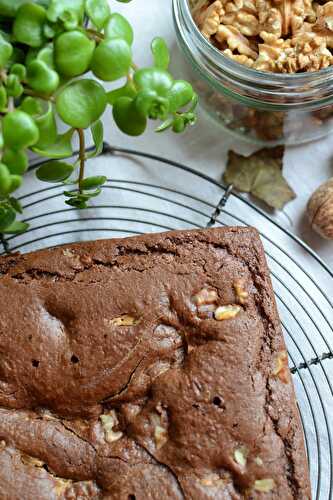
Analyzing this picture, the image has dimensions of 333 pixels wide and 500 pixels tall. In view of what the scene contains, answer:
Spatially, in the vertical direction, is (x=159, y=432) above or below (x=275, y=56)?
below

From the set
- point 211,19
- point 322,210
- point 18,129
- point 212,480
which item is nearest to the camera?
point 18,129

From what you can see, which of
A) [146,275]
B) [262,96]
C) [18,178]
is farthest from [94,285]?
[262,96]

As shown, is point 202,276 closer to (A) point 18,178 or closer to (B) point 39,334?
(B) point 39,334

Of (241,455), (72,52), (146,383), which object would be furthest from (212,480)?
(72,52)

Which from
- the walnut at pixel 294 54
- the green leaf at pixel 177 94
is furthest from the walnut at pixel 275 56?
the green leaf at pixel 177 94

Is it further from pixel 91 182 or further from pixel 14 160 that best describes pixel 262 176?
pixel 14 160

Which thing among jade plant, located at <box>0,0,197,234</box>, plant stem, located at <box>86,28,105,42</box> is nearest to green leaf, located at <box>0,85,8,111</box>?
jade plant, located at <box>0,0,197,234</box>
